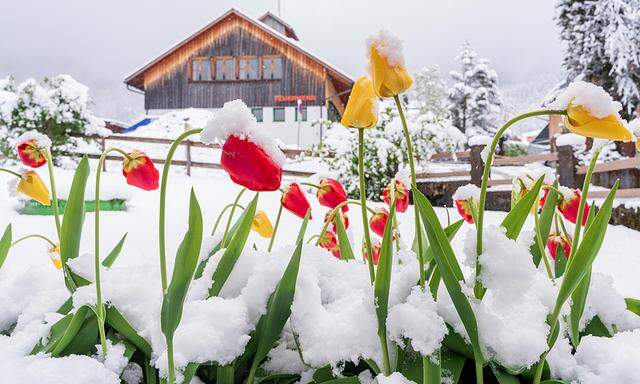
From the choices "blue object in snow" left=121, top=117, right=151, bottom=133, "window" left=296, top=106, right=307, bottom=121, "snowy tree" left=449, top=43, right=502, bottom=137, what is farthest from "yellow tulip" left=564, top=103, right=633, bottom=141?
"snowy tree" left=449, top=43, right=502, bottom=137

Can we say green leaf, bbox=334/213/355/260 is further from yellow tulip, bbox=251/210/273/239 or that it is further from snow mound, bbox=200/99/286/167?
snow mound, bbox=200/99/286/167

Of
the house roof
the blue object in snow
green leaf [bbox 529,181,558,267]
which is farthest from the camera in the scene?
the blue object in snow

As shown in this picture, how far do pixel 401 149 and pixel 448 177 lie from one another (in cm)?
111

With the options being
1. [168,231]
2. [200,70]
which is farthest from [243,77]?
[168,231]

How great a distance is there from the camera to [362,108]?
536 mm

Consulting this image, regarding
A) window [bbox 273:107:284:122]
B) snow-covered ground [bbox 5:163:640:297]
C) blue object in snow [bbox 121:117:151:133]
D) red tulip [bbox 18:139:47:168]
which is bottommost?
snow-covered ground [bbox 5:163:640:297]

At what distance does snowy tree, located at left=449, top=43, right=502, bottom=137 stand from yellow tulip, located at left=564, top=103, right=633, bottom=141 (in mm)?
22322

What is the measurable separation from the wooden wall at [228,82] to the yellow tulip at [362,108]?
16.3m

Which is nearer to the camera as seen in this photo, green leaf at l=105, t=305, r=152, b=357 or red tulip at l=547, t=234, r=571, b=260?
green leaf at l=105, t=305, r=152, b=357

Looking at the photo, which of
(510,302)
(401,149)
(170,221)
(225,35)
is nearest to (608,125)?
(510,302)

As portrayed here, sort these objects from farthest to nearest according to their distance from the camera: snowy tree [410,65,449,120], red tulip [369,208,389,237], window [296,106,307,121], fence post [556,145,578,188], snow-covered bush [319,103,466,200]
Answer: snowy tree [410,65,449,120]
window [296,106,307,121]
snow-covered bush [319,103,466,200]
fence post [556,145,578,188]
red tulip [369,208,389,237]

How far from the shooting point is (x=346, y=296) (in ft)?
2.08

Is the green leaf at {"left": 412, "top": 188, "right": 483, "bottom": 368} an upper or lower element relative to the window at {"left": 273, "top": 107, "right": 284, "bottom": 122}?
lower

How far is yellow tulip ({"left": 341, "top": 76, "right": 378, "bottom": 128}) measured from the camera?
537mm
